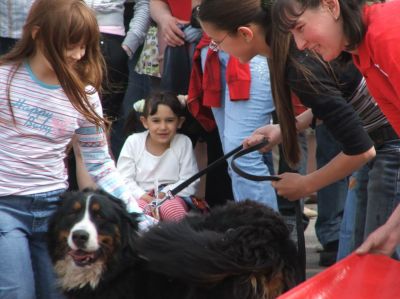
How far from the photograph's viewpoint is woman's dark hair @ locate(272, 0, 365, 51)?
9.24 feet

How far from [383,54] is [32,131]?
177 centimetres

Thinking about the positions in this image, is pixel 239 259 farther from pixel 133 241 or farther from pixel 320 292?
pixel 320 292

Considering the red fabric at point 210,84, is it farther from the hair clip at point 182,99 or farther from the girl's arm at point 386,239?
the girl's arm at point 386,239

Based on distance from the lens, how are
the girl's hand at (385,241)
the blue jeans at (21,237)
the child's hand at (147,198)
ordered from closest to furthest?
the girl's hand at (385,241) < the blue jeans at (21,237) < the child's hand at (147,198)

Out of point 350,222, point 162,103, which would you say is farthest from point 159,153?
point 350,222

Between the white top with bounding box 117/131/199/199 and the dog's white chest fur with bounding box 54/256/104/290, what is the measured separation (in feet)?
6.01

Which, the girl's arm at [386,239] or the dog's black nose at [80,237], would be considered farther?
the dog's black nose at [80,237]

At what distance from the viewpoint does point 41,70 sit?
3857 millimetres

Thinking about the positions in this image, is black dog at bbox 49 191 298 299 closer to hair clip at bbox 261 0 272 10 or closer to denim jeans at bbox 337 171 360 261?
denim jeans at bbox 337 171 360 261

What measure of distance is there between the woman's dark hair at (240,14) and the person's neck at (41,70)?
795 mm

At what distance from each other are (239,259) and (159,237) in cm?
38

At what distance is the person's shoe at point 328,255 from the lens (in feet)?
19.2

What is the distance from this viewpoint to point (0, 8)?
595cm

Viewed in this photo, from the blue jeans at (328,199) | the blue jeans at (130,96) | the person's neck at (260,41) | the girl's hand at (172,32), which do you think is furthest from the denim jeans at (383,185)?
the blue jeans at (130,96)
